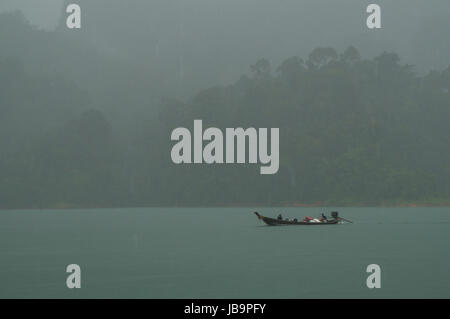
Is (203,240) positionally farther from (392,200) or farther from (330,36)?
(330,36)

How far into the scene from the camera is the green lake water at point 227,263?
64.9 feet

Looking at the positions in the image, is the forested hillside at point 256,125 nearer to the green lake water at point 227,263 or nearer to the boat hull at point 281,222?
the boat hull at point 281,222

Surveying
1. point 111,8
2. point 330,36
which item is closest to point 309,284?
point 330,36

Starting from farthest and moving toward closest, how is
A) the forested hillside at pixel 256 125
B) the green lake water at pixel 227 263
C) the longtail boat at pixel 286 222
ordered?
the forested hillside at pixel 256 125
the longtail boat at pixel 286 222
the green lake water at pixel 227 263

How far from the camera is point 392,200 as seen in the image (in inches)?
3841

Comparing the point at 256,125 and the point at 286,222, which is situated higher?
the point at 256,125

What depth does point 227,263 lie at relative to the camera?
26.2 metres

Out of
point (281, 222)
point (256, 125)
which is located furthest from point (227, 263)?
point (256, 125)

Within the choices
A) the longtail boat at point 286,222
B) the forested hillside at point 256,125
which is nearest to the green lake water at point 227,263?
the longtail boat at point 286,222

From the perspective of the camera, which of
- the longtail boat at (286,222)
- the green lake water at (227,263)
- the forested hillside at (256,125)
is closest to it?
the green lake water at (227,263)

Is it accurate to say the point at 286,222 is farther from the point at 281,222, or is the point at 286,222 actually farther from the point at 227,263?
the point at 227,263

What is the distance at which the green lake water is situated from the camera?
19.8 meters

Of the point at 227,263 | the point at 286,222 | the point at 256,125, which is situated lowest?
the point at 227,263

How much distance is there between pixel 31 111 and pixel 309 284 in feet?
332
